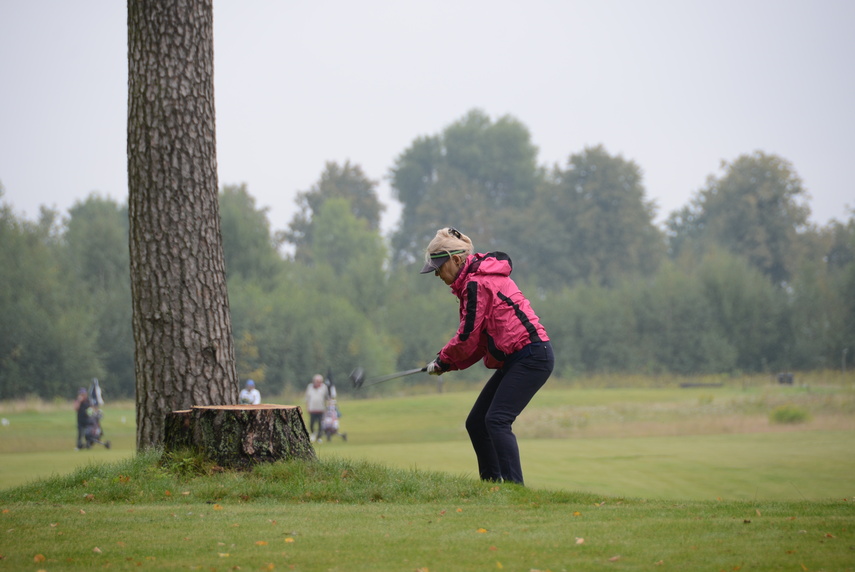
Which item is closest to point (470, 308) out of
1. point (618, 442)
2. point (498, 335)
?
point (498, 335)

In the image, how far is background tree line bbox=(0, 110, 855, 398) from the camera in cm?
5638

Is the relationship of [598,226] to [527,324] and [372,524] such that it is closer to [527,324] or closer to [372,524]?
[527,324]

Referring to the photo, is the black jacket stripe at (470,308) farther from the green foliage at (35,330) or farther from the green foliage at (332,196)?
the green foliage at (332,196)

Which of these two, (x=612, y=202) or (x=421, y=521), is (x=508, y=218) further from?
(x=421, y=521)

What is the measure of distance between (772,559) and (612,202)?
78.7 meters

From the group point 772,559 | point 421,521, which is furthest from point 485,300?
point 772,559

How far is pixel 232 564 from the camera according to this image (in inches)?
181

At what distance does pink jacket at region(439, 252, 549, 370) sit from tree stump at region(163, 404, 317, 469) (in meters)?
1.50

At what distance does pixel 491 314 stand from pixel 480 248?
71.1 metres

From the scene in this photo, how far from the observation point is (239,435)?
753 centimetres

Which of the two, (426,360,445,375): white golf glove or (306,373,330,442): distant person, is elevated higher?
(426,360,445,375): white golf glove

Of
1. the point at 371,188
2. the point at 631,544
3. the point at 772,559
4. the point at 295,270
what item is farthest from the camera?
the point at 371,188

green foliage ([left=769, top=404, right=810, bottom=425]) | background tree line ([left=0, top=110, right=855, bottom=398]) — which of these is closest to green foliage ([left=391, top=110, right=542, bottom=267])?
background tree line ([left=0, top=110, right=855, bottom=398])

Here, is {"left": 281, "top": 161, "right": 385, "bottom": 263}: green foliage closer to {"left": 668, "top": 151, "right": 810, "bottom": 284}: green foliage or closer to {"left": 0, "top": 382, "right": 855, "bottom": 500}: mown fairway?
{"left": 668, "top": 151, "right": 810, "bottom": 284}: green foliage
